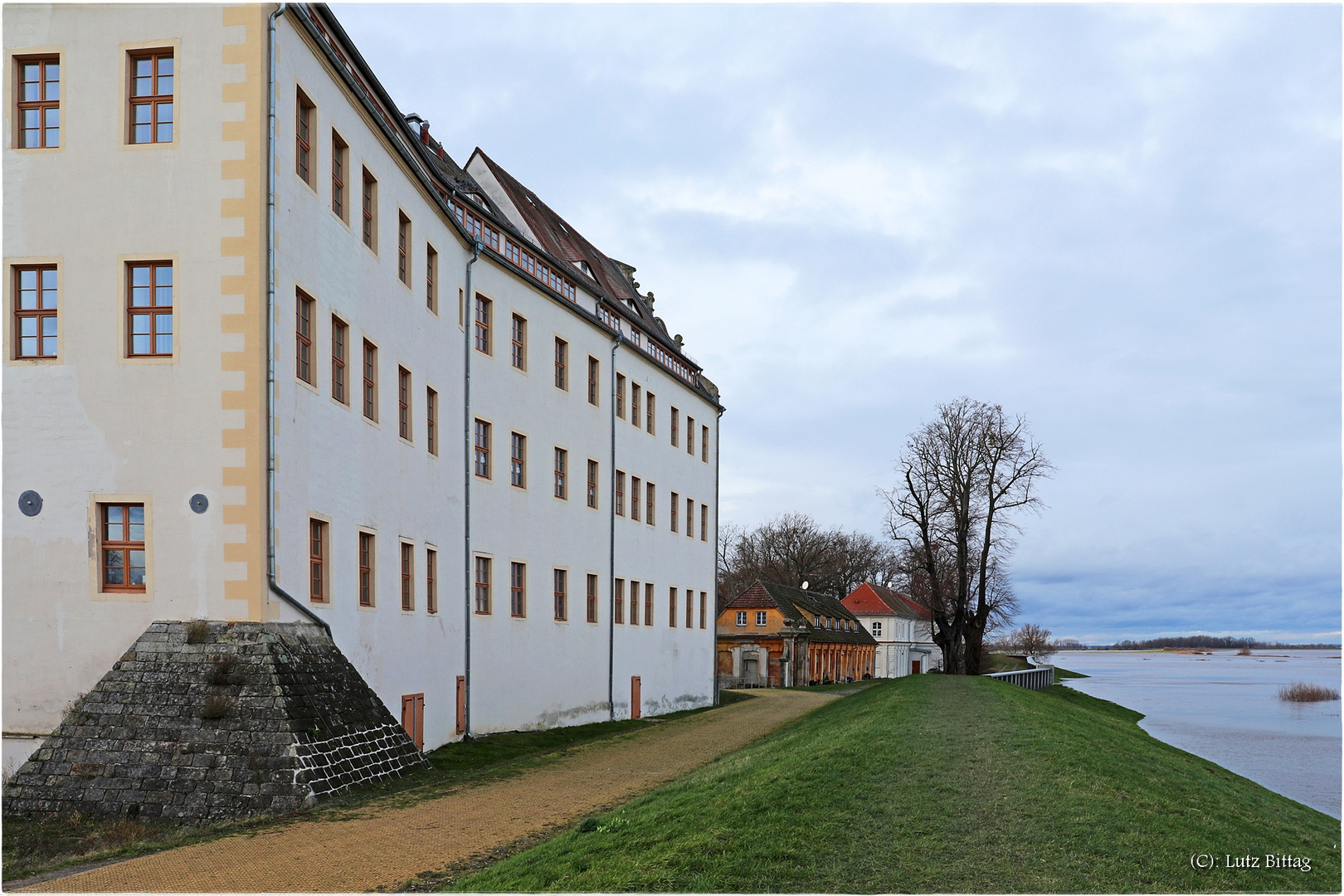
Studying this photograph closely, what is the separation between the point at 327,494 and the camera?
60.8 ft

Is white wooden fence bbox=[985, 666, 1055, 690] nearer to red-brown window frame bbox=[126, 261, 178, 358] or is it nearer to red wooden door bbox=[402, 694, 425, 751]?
red wooden door bbox=[402, 694, 425, 751]

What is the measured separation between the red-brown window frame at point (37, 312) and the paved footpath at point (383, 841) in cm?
837

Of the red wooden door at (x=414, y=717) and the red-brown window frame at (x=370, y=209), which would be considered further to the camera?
the red wooden door at (x=414, y=717)

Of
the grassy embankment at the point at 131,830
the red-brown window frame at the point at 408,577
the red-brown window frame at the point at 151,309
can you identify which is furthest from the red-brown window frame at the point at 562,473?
the red-brown window frame at the point at 151,309

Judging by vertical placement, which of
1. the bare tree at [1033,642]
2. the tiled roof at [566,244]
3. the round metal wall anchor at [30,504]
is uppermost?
the tiled roof at [566,244]

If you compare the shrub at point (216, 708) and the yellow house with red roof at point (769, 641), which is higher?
the shrub at point (216, 708)

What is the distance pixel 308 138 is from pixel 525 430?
12.6 meters

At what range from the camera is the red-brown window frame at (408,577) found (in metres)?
22.3

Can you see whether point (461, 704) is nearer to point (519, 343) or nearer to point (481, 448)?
point (481, 448)

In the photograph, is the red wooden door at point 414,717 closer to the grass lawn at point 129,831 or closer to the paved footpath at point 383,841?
the grass lawn at point 129,831

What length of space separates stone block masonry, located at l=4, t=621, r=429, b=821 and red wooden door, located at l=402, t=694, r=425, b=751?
5.22 meters

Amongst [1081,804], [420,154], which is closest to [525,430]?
[420,154]

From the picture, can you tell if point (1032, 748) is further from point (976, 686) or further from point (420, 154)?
point (976, 686)

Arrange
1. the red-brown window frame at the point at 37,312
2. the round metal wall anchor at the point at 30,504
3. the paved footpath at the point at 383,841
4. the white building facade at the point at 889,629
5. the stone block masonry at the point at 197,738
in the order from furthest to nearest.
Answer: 1. the white building facade at the point at 889,629
2. the red-brown window frame at the point at 37,312
3. the round metal wall anchor at the point at 30,504
4. the stone block masonry at the point at 197,738
5. the paved footpath at the point at 383,841
